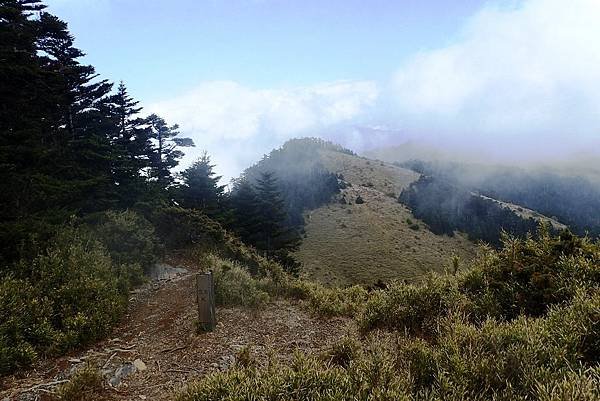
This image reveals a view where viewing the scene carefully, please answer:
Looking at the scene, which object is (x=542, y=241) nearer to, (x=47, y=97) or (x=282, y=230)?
(x=47, y=97)

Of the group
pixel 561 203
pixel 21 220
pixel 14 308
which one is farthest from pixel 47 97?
pixel 561 203

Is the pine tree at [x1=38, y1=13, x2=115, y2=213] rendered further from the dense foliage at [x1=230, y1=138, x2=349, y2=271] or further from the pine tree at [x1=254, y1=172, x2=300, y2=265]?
the pine tree at [x1=254, y1=172, x2=300, y2=265]

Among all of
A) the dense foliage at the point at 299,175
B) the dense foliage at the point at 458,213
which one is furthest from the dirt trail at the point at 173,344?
the dense foliage at the point at 458,213

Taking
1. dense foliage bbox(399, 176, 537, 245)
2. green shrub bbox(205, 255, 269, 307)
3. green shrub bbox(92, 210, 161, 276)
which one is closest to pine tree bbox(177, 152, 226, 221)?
green shrub bbox(92, 210, 161, 276)

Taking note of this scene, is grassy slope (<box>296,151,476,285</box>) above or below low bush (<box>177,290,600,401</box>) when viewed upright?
below

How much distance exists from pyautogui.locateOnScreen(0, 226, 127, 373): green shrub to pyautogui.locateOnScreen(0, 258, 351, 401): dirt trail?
33cm

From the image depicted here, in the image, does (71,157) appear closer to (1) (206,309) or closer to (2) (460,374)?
(1) (206,309)

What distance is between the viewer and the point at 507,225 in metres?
74.1

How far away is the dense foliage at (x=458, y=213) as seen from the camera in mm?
70250

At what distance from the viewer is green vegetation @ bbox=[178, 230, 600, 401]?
3.80 meters

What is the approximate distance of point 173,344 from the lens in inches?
296

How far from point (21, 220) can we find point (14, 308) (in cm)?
352

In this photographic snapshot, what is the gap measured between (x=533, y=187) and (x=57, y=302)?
564 feet

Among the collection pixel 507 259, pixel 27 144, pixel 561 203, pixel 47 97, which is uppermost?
pixel 47 97
